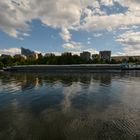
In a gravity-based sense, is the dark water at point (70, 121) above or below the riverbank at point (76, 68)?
above

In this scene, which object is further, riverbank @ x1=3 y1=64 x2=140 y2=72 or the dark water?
riverbank @ x1=3 y1=64 x2=140 y2=72

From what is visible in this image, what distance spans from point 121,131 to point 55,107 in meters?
11.9

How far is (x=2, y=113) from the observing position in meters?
23.6

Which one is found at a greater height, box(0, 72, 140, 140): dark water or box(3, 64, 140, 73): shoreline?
box(0, 72, 140, 140): dark water

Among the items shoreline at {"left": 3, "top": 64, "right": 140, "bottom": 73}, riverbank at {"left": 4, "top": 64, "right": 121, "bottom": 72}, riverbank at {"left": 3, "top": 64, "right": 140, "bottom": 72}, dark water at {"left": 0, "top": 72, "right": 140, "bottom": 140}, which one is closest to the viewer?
dark water at {"left": 0, "top": 72, "right": 140, "bottom": 140}

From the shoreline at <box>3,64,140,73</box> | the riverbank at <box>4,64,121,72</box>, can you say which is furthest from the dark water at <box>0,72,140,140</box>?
the riverbank at <box>4,64,121,72</box>

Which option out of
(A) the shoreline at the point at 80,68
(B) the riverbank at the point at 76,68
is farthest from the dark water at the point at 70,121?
(B) the riverbank at the point at 76,68

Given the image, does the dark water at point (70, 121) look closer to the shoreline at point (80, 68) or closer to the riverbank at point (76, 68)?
the shoreline at point (80, 68)

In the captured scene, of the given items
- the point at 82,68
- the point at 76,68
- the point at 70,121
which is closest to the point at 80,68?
the point at 82,68

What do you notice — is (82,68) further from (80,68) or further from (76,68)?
(76,68)

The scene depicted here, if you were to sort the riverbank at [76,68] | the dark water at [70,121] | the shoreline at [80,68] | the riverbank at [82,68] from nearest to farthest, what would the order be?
the dark water at [70,121] → the shoreline at [80,68] → the riverbank at [82,68] → the riverbank at [76,68]

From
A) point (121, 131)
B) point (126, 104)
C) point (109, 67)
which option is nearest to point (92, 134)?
point (121, 131)

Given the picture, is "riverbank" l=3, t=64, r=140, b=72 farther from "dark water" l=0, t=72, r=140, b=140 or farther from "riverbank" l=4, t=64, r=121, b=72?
"dark water" l=0, t=72, r=140, b=140

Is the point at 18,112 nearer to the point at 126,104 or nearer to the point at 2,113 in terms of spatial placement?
the point at 2,113
